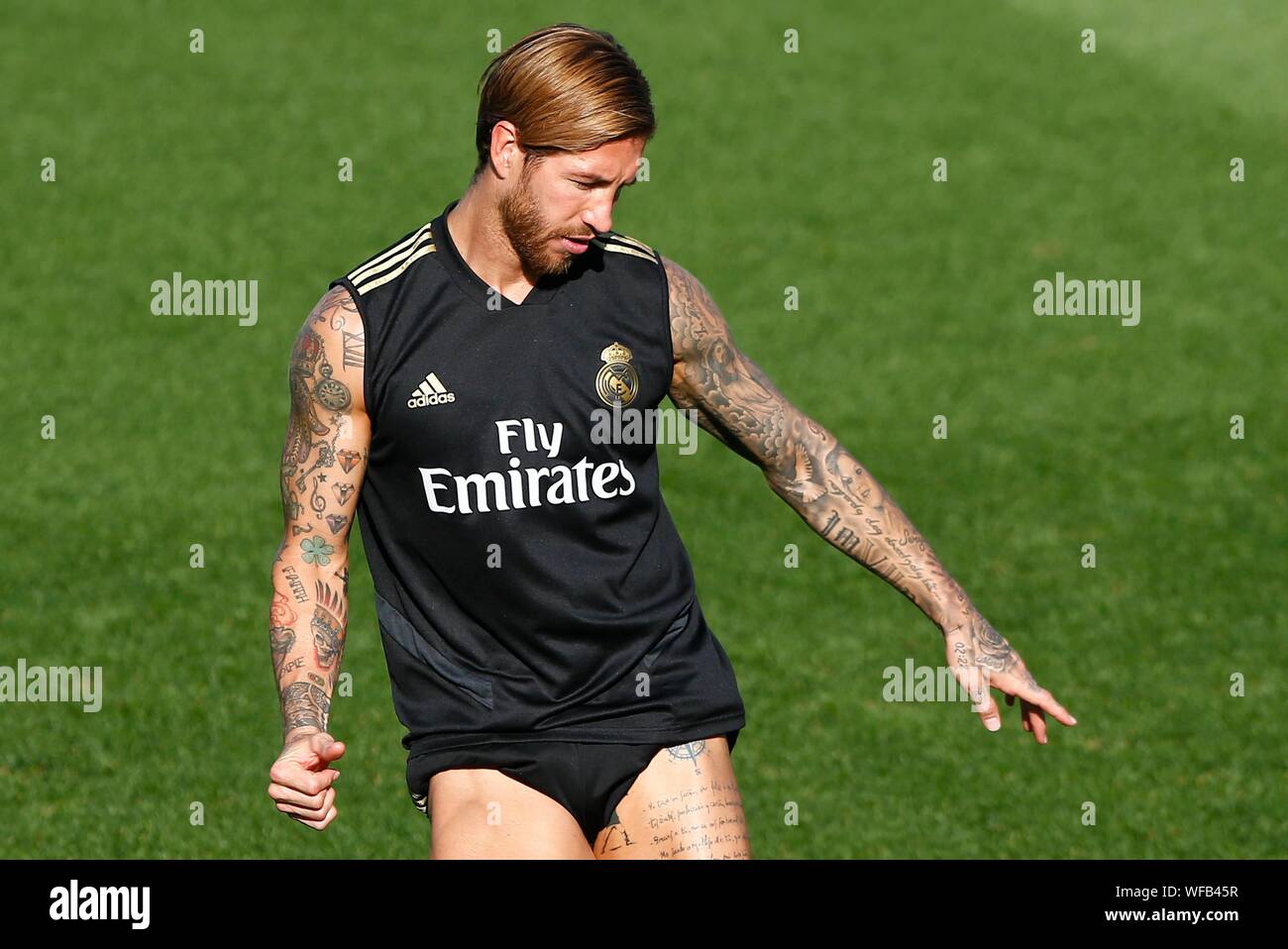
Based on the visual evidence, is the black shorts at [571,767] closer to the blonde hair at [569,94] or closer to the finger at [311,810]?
the finger at [311,810]

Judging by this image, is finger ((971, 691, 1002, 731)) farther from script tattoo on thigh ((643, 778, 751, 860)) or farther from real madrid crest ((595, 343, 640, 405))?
real madrid crest ((595, 343, 640, 405))

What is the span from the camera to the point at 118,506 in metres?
12.7

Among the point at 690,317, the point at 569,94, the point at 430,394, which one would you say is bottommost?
the point at 430,394

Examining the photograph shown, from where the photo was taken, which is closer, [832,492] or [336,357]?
[336,357]

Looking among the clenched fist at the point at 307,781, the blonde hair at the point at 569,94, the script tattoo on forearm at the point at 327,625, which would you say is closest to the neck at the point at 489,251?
the blonde hair at the point at 569,94

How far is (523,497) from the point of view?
513 cm

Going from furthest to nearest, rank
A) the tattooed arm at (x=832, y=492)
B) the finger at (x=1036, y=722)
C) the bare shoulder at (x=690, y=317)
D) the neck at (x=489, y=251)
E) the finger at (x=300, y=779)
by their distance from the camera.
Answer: the finger at (x=1036, y=722) → the tattooed arm at (x=832, y=492) → the bare shoulder at (x=690, y=317) → the neck at (x=489, y=251) → the finger at (x=300, y=779)

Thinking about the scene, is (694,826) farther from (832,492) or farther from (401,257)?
(401,257)

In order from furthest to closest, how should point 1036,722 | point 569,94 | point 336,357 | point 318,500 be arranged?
1. point 1036,722
2. point 318,500
3. point 336,357
4. point 569,94

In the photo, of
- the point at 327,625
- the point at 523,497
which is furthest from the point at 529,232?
the point at 327,625

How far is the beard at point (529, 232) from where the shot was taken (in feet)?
16.5

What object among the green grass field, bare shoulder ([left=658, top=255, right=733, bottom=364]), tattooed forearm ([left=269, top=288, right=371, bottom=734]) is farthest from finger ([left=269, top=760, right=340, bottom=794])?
the green grass field

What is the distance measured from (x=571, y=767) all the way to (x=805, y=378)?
33.2 feet

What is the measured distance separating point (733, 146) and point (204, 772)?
1194 cm
